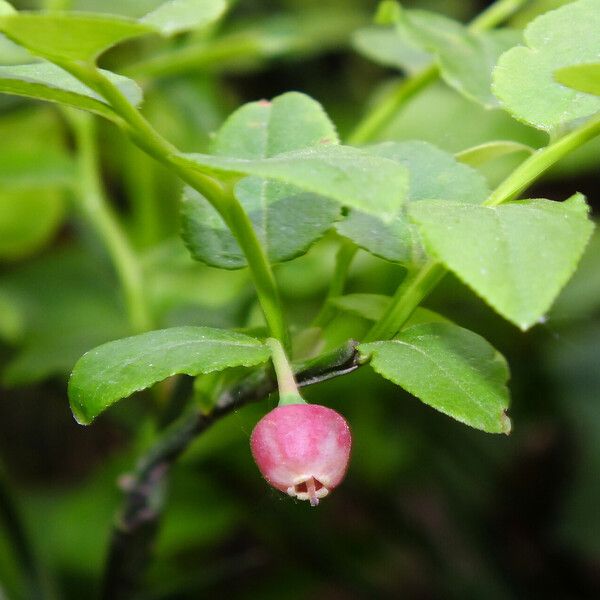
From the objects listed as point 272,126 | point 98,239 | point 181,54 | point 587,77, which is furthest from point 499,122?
point 587,77

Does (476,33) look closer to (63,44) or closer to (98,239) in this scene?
(63,44)

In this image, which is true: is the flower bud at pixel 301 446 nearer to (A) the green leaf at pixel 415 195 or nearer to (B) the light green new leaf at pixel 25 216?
(A) the green leaf at pixel 415 195

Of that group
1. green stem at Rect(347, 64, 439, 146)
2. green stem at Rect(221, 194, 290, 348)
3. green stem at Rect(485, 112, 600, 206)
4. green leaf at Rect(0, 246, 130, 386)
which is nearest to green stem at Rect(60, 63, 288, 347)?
green stem at Rect(221, 194, 290, 348)

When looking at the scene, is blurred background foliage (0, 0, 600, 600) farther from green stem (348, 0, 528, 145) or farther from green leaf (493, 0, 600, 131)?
green leaf (493, 0, 600, 131)

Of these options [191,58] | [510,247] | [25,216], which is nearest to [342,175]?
[510,247]

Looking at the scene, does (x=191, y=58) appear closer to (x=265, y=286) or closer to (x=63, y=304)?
(x=63, y=304)
